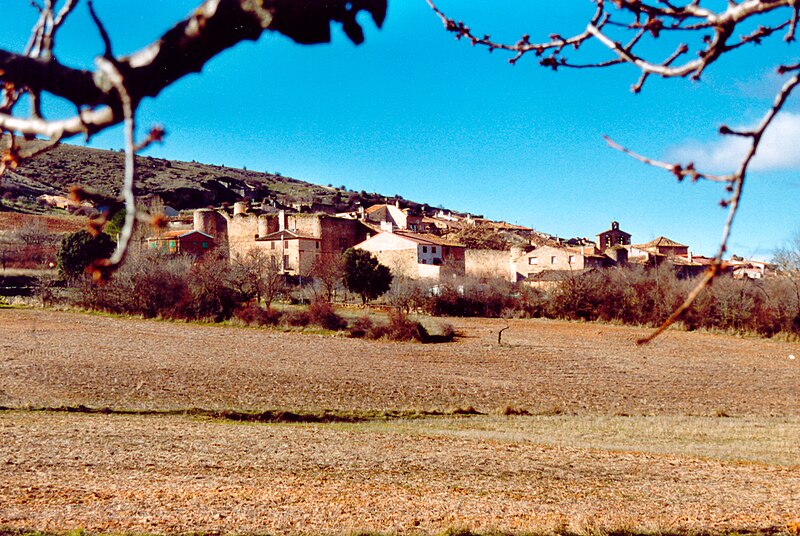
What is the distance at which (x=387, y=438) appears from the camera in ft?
61.8

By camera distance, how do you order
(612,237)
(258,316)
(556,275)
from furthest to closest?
(612,237) → (556,275) → (258,316)

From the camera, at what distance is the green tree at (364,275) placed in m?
54.8

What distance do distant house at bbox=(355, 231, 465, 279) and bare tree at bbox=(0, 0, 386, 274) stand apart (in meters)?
59.1

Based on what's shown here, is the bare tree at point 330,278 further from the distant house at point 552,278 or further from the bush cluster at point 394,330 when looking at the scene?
the distant house at point 552,278

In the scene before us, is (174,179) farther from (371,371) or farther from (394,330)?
(371,371)

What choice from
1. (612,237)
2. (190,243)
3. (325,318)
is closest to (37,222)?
(190,243)

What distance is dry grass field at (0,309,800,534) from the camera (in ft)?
37.0

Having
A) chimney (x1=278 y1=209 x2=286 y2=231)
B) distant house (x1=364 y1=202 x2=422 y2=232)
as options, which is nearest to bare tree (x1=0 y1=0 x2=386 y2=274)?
chimney (x1=278 y1=209 x2=286 y2=231)

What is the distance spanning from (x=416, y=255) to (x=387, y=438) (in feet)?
151

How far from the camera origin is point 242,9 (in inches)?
83.0

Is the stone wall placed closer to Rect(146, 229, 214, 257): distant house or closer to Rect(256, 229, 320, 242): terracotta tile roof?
Rect(256, 229, 320, 242): terracotta tile roof

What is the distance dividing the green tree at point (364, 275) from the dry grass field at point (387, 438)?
15.1 m

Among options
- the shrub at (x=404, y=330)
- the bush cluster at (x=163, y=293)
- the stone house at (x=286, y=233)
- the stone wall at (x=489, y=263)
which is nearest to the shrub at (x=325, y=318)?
the shrub at (x=404, y=330)

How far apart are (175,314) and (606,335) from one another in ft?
100
